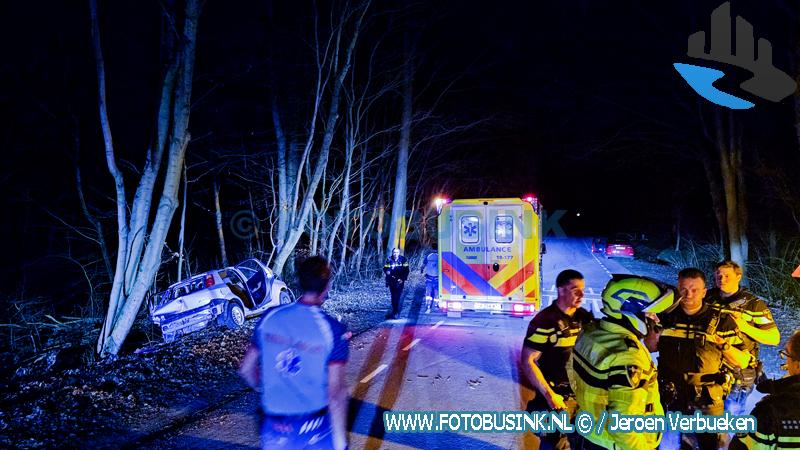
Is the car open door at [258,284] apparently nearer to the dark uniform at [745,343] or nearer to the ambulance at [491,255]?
the ambulance at [491,255]

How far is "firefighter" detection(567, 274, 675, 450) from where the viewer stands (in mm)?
2539

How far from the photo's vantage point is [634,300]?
2.62 metres

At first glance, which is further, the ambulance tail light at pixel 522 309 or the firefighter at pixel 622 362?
the ambulance tail light at pixel 522 309

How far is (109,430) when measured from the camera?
510 cm

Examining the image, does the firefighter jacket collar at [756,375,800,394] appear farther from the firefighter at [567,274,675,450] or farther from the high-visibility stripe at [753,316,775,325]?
the high-visibility stripe at [753,316,775,325]

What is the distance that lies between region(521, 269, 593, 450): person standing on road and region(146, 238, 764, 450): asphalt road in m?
1.42

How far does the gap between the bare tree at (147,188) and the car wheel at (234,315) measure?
2.76 meters

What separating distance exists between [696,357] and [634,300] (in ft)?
5.50

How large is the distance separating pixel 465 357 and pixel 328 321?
5.62 meters

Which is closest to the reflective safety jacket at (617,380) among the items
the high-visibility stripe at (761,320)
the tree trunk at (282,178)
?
the high-visibility stripe at (761,320)

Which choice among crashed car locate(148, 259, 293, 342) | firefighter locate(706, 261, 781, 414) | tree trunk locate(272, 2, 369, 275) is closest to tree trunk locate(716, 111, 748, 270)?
tree trunk locate(272, 2, 369, 275)

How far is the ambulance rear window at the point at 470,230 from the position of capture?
1031 centimetres

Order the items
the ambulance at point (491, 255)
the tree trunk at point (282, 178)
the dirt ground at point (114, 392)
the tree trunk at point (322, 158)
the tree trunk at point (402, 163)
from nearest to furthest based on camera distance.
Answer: the dirt ground at point (114, 392) < the ambulance at point (491, 255) < the tree trunk at point (322, 158) < the tree trunk at point (282, 178) < the tree trunk at point (402, 163)

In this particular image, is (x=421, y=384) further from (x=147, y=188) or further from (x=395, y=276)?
(x=147, y=188)
